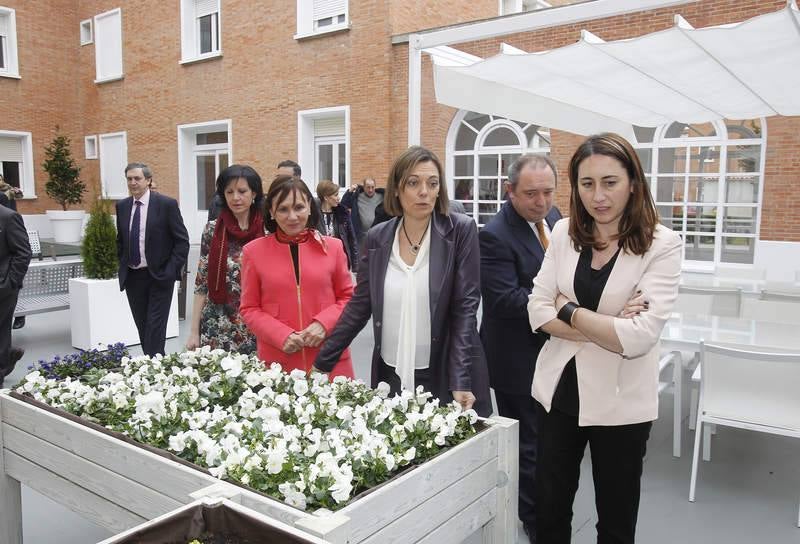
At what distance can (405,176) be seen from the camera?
2.52 meters

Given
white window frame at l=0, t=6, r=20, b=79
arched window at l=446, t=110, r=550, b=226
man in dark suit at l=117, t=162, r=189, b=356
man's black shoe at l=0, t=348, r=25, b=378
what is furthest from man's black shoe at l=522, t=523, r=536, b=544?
white window frame at l=0, t=6, r=20, b=79

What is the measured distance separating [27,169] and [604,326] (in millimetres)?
21755

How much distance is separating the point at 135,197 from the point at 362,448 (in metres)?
3.87

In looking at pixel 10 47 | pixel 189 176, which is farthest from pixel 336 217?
pixel 10 47

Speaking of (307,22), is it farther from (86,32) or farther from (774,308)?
(774,308)

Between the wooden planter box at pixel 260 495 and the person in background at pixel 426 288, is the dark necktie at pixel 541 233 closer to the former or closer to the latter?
the person in background at pixel 426 288

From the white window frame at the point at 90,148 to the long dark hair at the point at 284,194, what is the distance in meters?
20.0

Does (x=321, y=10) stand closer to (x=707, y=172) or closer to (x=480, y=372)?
(x=707, y=172)

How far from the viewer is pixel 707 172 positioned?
1100 centimetres

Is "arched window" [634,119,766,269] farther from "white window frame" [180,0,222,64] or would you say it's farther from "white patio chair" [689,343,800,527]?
"white window frame" [180,0,222,64]

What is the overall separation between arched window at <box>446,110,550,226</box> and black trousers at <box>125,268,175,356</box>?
8904 mm

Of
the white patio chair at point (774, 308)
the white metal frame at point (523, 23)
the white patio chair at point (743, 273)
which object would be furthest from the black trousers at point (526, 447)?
the white patio chair at point (743, 273)

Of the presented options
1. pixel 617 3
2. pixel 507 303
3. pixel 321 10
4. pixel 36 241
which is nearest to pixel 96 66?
pixel 321 10

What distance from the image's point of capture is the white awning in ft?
15.1
